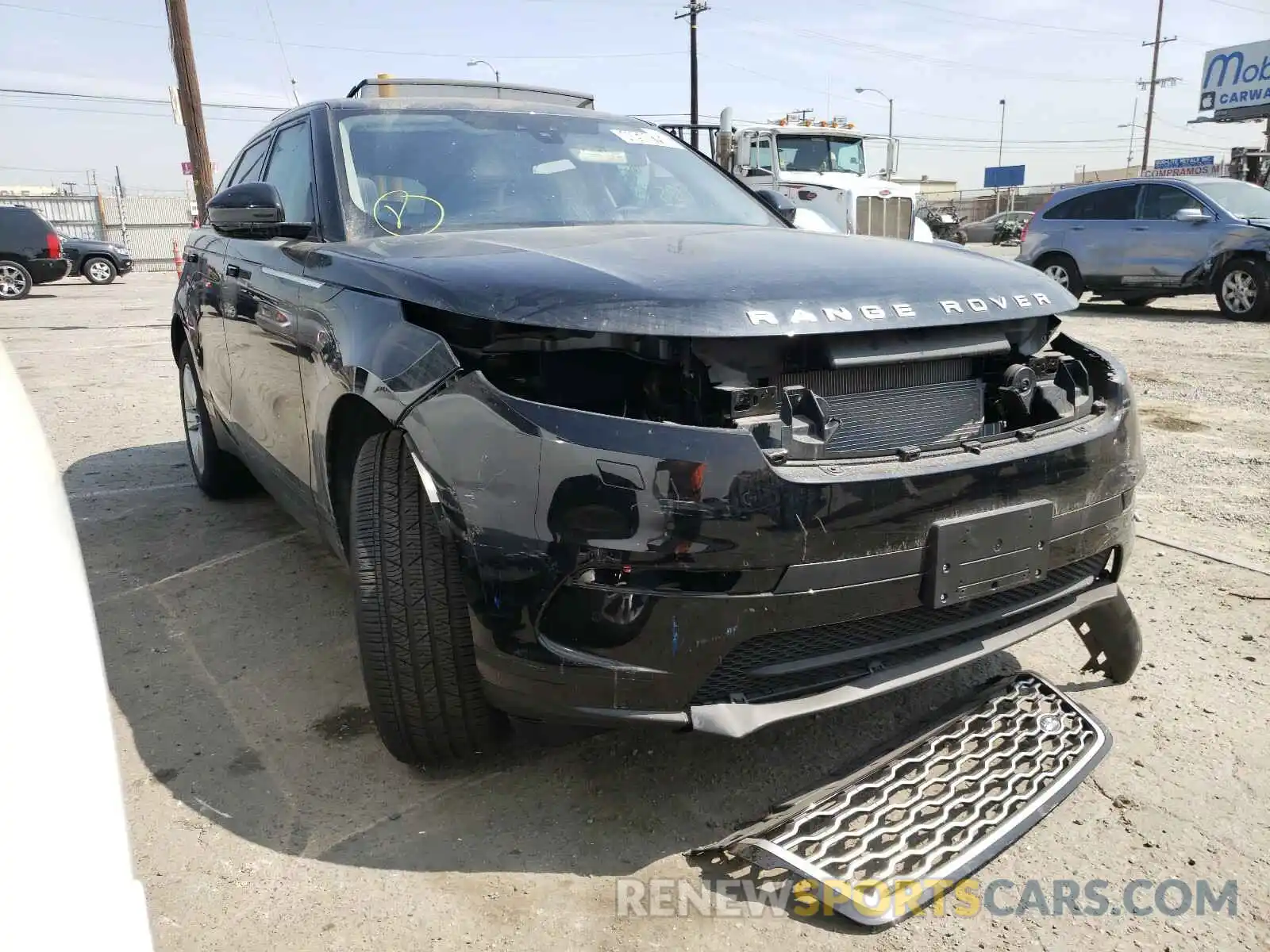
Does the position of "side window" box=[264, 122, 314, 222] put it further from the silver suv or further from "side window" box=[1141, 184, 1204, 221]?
"side window" box=[1141, 184, 1204, 221]

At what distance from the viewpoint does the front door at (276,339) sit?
9.23 ft

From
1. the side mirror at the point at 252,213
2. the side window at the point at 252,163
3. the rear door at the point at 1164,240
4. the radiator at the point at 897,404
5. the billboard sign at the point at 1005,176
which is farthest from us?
the billboard sign at the point at 1005,176

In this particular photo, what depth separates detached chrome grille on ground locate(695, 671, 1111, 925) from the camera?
75.8 inches

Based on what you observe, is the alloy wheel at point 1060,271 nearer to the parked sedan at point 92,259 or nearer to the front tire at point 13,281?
the front tire at point 13,281

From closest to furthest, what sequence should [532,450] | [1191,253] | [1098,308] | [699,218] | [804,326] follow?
1. [532,450]
2. [804,326]
3. [699,218]
4. [1191,253]
5. [1098,308]

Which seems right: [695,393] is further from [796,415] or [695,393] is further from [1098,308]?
[1098,308]

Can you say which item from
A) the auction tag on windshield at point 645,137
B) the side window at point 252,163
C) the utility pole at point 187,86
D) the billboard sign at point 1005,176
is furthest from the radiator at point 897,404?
the billboard sign at point 1005,176

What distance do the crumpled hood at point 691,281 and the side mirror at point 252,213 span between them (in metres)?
0.23

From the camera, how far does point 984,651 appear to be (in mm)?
2148

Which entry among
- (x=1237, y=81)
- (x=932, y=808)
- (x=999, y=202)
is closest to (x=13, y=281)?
(x=932, y=808)

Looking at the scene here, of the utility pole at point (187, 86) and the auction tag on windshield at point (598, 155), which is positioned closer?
the auction tag on windshield at point (598, 155)

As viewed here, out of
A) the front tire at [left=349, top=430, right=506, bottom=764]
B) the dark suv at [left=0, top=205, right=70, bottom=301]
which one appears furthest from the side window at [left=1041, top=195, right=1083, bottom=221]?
the dark suv at [left=0, top=205, right=70, bottom=301]

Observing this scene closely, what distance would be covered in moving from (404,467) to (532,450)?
525 mm

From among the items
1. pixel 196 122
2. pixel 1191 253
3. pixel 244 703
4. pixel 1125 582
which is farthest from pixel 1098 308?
pixel 196 122
